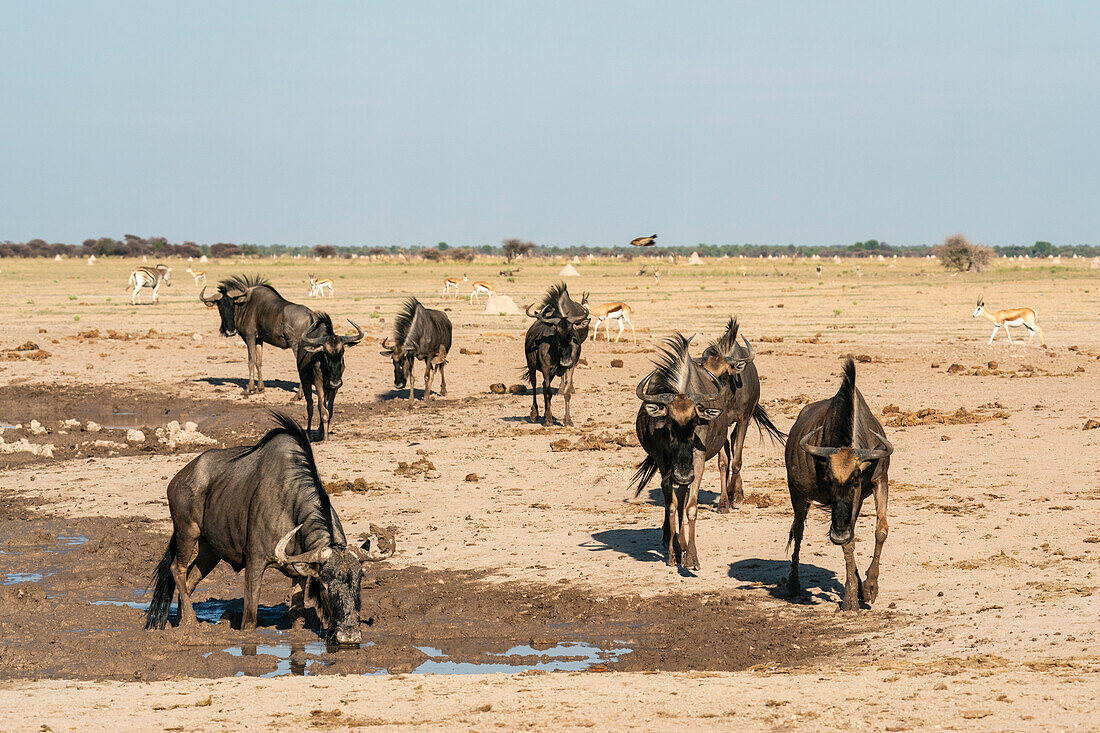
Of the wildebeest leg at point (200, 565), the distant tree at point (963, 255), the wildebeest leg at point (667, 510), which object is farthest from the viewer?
the distant tree at point (963, 255)

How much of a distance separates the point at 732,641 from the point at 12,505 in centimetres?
1016

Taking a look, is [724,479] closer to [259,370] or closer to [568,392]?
[568,392]

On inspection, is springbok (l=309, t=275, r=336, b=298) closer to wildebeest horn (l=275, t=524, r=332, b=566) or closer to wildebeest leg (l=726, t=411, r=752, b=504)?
wildebeest leg (l=726, t=411, r=752, b=504)

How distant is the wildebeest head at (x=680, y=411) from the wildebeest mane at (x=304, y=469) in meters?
3.01

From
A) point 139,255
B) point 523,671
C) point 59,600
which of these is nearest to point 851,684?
point 523,671

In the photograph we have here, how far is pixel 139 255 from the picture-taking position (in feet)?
452

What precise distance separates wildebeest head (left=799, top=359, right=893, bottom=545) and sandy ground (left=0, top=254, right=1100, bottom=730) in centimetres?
91

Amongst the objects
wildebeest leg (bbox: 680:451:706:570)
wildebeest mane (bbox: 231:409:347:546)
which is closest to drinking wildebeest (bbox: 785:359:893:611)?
wildebeest leg (bbox: 680:451:706:570)

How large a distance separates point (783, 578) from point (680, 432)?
5.49ft

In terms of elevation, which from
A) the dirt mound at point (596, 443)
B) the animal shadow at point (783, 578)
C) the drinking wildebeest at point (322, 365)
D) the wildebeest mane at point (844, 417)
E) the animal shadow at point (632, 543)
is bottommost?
the animal shadow at point (632, 543)

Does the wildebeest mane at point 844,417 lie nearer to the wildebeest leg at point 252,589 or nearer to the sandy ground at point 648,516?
the sandy ground at point 648,516

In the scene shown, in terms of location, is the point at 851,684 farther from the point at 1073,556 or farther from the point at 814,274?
the point at 814,274

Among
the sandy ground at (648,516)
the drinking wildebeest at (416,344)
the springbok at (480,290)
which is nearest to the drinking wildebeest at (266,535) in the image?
the sandy ground at (648,516)

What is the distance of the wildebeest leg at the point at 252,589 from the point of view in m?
9.79
